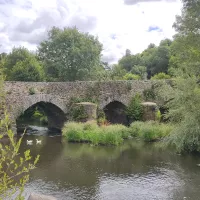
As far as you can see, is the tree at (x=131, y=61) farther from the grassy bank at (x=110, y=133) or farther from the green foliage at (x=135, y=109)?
the grassy bank at (x=110, y=133)

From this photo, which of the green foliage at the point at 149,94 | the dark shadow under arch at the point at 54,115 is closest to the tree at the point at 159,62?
the green foliage at the point at 149,94

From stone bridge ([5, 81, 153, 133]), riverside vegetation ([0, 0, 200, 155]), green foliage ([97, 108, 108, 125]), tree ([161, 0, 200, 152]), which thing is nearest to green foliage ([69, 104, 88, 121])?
stone bridge ([5, 81, 153, 133])

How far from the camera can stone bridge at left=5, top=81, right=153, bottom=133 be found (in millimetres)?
20359

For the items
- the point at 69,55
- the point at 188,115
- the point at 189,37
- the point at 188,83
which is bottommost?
the point at 188,115

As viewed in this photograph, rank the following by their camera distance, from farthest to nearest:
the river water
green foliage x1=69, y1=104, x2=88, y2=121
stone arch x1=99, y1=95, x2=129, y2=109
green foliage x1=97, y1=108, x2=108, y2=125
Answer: stone arch x1=99, y1=95, x2=129, y2=109
green foliage x1=97, y1=108, x2=108, y2=125
green foliage x1=69, y1=104, x2=88, y2=121
the river water

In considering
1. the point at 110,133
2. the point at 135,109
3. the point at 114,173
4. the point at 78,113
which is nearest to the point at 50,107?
the point at 78,113

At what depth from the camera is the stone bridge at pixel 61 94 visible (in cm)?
2036

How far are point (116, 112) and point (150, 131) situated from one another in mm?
7696

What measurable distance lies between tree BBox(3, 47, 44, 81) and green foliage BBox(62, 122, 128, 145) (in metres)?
16.2

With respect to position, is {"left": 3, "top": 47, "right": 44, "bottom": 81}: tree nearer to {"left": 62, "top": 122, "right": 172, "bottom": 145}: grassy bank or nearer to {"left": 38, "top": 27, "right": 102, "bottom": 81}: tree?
{"left": 38, "top": 27, "right": 102, "bottom": 81}: tree

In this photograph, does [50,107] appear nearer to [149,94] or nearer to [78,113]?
[78,113]

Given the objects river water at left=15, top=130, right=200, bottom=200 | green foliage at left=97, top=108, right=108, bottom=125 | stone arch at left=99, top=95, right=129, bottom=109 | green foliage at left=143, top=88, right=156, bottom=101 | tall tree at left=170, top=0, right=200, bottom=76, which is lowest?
river water at left=15, top=130, right=200, bottom=200

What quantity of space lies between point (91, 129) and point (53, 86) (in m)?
4.65

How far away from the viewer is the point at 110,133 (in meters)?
18.4
